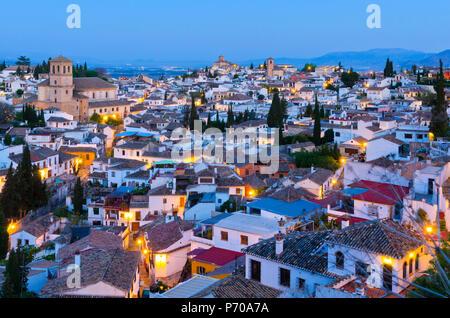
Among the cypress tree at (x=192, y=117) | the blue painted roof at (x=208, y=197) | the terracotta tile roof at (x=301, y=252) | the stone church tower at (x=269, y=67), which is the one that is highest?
the stone church tower at (x=269, y=67)

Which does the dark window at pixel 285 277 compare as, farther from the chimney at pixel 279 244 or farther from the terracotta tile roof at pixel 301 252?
the chimney at pixel 279 244

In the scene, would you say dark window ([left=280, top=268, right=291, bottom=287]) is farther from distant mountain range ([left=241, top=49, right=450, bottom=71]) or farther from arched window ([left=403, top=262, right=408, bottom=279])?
distant mountain range ([left=241, top=49, right=450, bottom=71])

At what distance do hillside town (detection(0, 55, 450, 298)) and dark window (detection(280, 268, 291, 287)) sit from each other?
3 cm

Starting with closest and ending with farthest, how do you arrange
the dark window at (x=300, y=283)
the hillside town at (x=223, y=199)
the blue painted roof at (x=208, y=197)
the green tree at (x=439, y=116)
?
the hillside town at (x=223, y=199)
the dark window at (x=300, y=283)
the blue painted roof at (x=208, y=197)
the green tree at (x=439, y=116)

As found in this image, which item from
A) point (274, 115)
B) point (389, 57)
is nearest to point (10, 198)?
point (274, 115)

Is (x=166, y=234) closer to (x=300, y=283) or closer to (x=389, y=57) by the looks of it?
(x=300, y=283)

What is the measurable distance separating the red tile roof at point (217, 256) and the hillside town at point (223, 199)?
0.05 m

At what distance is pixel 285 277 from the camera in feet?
24.1

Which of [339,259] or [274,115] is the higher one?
[274,115]

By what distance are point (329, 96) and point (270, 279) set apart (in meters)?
35.0

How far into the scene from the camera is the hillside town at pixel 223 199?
6.88m

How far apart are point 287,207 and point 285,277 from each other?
4.82 meters

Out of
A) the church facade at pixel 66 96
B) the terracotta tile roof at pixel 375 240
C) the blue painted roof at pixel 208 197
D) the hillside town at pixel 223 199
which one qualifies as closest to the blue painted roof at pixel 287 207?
the hillside town at pixel 223 199

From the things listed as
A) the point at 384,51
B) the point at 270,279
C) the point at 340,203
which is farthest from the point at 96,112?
the point at 384,51
